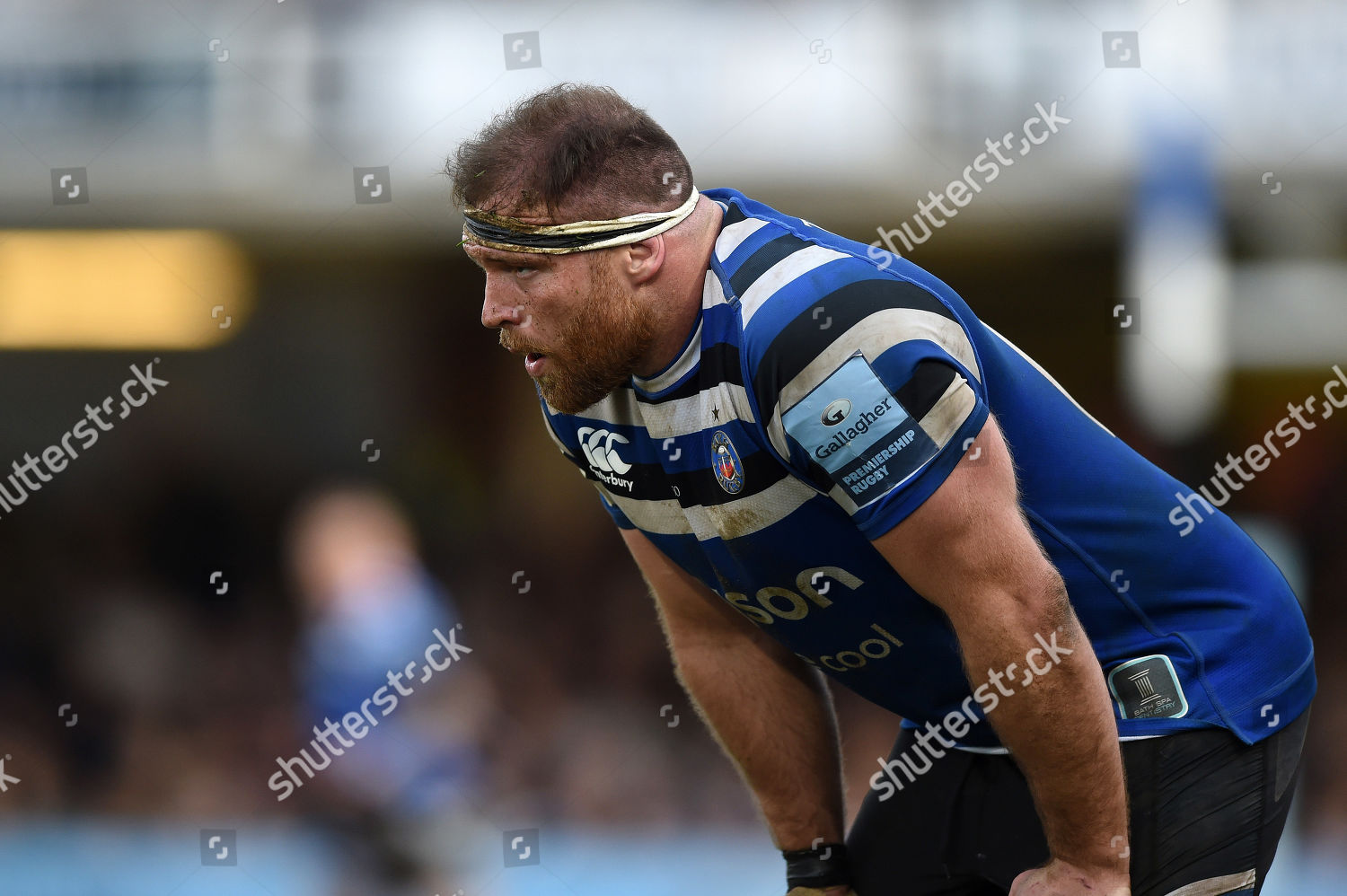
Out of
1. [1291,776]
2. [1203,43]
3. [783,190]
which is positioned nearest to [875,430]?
[1291,776]

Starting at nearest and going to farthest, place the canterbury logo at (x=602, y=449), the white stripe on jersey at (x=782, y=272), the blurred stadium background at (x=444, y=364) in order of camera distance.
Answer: the white stripe on jersey at (x=782, y=272), the canterbury logo at (x=602, y=449), the blurred stadium background at (x=444, y=364)

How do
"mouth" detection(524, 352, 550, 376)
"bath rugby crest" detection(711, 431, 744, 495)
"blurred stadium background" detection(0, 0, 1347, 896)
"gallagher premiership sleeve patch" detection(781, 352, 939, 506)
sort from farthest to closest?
"blurred stadium background" detection(0, 0, 1347, 896)
"mouth" detection(524, 352, 550, 376)
"bath rugby crest" detection(711, 431, 744, 495)
"gallagher premiership sleeve patch" detection(781, 352, 939, 506)

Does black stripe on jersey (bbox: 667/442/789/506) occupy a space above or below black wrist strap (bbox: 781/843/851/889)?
above

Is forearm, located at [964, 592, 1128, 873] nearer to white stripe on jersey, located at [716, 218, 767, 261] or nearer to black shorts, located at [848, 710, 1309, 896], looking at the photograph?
black shorts, located at [848, 710, 1309, 896]

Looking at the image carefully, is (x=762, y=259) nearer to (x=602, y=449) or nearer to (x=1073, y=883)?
(x=602, y=449)

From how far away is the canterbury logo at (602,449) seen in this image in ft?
5.56

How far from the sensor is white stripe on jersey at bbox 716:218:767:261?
1520 millimetres

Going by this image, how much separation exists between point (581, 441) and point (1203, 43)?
11.7 feet

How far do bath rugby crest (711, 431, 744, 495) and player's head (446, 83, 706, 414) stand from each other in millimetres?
158

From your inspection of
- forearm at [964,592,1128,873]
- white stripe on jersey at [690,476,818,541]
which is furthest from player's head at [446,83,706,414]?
forearm at [964,592,1128,873]

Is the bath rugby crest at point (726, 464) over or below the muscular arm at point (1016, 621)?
over

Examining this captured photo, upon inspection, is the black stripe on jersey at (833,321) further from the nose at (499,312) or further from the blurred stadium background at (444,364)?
the blurred stadium background at (444,364)

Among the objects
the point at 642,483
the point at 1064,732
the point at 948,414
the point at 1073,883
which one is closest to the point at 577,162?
the point at 642,483

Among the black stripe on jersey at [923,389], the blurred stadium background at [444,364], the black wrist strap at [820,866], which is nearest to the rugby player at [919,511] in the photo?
the black stripe on jersey at [923,389]
